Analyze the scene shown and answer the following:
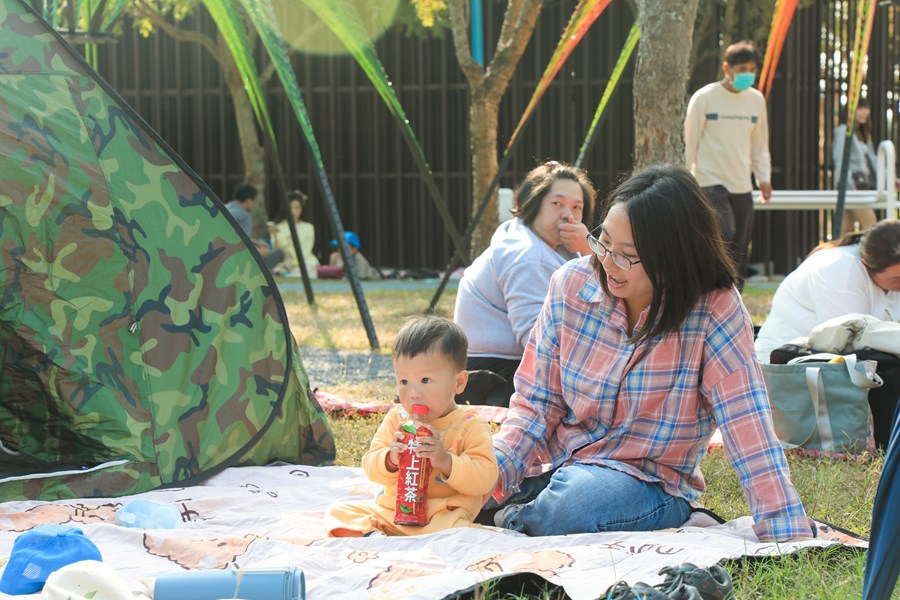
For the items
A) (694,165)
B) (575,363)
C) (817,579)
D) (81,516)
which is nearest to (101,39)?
(694,165)

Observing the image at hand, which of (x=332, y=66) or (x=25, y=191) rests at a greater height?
(x=332, y=66)

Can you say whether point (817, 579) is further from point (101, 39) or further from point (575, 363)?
point (101, 39)

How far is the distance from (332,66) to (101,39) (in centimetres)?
595

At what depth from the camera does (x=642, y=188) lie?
273cm

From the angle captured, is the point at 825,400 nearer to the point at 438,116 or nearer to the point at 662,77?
the point at 662,77

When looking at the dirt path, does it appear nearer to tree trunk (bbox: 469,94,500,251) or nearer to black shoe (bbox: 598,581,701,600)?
tree trunk (bbox: 469,94,500,251)

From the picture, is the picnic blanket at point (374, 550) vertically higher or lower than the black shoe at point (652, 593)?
lower

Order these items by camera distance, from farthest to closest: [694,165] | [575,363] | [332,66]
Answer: [332,66]
[694,165]
[575,363]

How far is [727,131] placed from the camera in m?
7.14

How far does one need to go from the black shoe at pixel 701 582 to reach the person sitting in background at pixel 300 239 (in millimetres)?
10185

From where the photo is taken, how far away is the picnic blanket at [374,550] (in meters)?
2.44

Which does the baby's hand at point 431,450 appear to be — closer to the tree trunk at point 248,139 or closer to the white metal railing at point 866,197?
the white metal railing at point 866,197

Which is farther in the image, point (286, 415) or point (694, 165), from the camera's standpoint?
point (694, 165)

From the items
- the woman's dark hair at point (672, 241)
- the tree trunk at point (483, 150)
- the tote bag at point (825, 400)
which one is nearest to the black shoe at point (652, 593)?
the woman's dark hair at point (672, 241)
